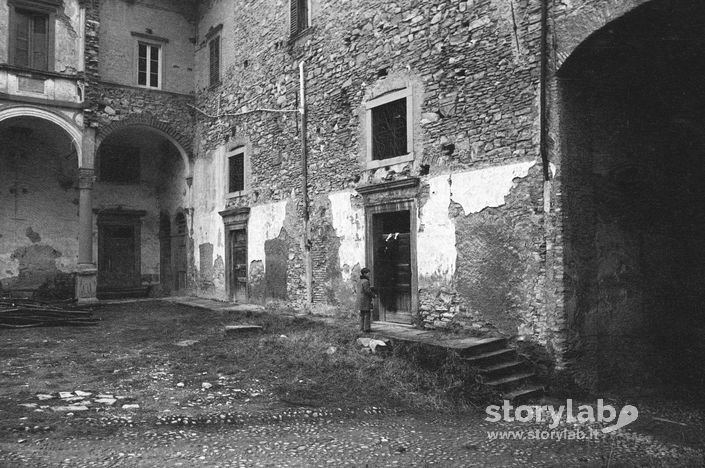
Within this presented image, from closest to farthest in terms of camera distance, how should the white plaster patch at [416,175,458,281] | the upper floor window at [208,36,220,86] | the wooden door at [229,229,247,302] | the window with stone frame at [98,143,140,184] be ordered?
1. the white plaster patch at [416,175,458,281]
2. the wooden door at [229,229,247,302]
3. the upper floor window at [208,36,220,86]
4. the window with stone frame at [98,143,140,184]

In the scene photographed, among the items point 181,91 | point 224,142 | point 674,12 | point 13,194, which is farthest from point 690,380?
point 13,194

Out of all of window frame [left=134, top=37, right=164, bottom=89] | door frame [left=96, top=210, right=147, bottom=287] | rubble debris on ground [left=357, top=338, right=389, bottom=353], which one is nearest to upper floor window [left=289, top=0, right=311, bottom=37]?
window frame [left=134, top=37, right=164, bottom=89]

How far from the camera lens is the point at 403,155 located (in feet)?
31.6

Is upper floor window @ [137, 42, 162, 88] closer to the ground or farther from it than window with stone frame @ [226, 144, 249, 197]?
farther from it

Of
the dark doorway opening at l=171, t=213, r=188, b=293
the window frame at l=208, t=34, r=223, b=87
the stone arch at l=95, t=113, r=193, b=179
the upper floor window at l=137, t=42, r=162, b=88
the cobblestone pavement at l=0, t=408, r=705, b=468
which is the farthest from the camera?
the dark doorway opening at l=171, t=213, r=188, b=293

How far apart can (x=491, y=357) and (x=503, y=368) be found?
218 mm

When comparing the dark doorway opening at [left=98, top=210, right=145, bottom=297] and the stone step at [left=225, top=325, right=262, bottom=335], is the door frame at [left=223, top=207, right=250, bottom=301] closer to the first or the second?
the stone step at [left=225, top=325, right=262, bottom=335]

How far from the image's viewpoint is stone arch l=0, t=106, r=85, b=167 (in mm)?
13375

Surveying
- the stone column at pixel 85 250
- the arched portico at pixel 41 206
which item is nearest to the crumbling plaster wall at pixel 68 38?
the arched portico at pixel 41 206

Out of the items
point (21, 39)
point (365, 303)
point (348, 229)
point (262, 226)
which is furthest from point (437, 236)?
point (21, 39)

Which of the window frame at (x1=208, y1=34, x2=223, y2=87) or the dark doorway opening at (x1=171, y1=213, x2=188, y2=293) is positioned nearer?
the window frame at (x1=208, y1=34, x2=223, y2=87)

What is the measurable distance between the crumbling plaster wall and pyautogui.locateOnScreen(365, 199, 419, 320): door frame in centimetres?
949

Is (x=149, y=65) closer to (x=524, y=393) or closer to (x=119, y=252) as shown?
(x=119, y=252)

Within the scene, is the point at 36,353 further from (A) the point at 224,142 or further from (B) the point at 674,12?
(B) the point at 674,12
